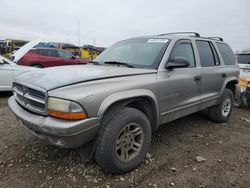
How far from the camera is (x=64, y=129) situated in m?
1.93

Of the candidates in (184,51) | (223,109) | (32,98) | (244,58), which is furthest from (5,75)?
(244,58)

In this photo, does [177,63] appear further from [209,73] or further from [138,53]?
[209,73]

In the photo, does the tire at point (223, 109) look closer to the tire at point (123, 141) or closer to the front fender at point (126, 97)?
the front fender at point (126, 97)

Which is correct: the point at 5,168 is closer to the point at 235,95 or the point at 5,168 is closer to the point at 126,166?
the point at 126,166

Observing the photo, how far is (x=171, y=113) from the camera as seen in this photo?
2.99 meters

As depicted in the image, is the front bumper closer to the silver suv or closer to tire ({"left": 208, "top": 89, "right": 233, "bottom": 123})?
the silver suv

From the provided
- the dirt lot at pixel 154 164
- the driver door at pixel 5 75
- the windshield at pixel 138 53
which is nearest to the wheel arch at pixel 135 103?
the windshield at pixel 138 53

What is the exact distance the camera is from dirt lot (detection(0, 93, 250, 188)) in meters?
2.37

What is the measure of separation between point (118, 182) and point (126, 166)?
0.68 ft

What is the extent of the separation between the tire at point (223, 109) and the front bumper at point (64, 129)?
3154 millimetres

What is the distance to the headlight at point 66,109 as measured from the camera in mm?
1962

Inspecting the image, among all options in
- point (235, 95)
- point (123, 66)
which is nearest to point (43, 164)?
point (123, 66)

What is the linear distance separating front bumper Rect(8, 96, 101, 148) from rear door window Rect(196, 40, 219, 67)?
8.23 ft

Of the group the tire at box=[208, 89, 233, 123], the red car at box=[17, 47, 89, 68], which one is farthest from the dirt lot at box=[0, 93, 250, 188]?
the red car at box=[17, 47, 89, 68]
